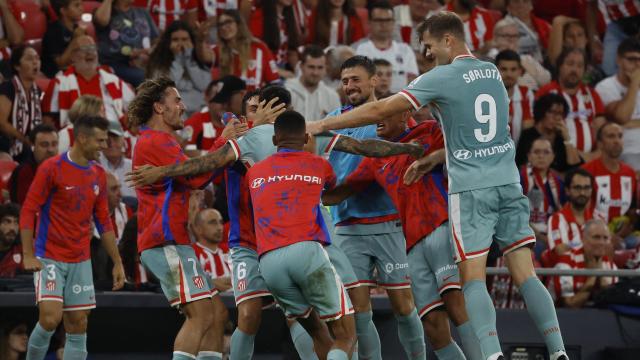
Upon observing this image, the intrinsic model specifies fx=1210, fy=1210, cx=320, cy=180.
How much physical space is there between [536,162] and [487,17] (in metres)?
3.65

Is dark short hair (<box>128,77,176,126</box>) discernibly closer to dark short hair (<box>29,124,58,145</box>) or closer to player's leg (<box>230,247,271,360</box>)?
player's leg (<box>230,247,271,360</box>)

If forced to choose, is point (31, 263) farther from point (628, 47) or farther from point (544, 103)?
point (628, 47)

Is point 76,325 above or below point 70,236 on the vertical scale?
below

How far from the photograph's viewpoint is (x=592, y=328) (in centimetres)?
1280

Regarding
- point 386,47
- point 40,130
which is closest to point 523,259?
point 40,130

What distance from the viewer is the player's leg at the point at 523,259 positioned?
843 centimetres

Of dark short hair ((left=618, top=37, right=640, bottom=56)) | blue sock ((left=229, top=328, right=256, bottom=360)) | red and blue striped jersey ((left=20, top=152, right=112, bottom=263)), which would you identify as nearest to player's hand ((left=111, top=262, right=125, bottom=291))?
red and blue striped jersey ((left=20, top=152, right=112, bottom=263))

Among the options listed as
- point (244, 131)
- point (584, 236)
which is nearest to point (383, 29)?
point (584, 236)

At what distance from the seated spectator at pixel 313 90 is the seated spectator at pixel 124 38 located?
2.00 meters

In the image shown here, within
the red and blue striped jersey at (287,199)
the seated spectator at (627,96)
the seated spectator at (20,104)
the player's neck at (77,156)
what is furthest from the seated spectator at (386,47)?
the red and blue striped jersey at (287,199)

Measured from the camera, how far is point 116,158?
45.6 ft

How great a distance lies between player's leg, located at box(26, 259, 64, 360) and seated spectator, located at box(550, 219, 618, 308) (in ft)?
17.2

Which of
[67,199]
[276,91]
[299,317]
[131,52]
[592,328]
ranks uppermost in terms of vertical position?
[131,52]

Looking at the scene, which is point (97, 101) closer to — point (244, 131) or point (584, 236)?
point (244, 131)
